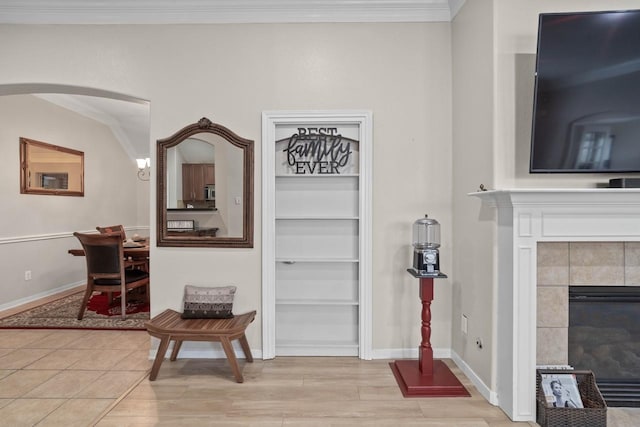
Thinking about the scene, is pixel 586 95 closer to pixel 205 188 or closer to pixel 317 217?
pixel 317 217

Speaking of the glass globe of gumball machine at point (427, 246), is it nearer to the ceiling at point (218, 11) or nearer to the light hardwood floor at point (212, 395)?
the light hardwood floor at point (212, 395)

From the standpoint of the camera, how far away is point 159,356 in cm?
263

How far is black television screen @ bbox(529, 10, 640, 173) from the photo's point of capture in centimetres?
210

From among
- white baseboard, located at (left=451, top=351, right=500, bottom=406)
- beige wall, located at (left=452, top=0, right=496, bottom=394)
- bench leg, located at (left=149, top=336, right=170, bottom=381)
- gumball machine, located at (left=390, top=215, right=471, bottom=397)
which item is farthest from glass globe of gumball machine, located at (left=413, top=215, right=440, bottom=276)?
bench leg, located at (left=149, top=336, right=170, bottom=381)

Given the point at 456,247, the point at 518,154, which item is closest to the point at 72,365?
the point at 456,247

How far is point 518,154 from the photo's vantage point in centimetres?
230

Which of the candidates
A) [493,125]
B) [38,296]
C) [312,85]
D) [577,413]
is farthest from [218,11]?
[38,296]

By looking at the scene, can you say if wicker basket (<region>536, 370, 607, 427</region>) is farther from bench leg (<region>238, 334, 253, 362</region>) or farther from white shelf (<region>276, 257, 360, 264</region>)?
bench leg (<region>238, 334, 253, 362</region>)

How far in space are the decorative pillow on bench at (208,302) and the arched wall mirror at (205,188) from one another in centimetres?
36

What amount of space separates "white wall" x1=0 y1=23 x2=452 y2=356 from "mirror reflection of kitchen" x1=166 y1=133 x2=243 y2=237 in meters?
0.17

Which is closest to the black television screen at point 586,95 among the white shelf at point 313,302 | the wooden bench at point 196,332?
the white shelf at point 313,302

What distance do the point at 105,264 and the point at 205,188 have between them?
1957 mm

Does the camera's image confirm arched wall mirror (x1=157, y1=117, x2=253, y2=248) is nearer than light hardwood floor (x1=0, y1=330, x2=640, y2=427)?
No

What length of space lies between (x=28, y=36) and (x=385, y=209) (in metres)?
3.22
